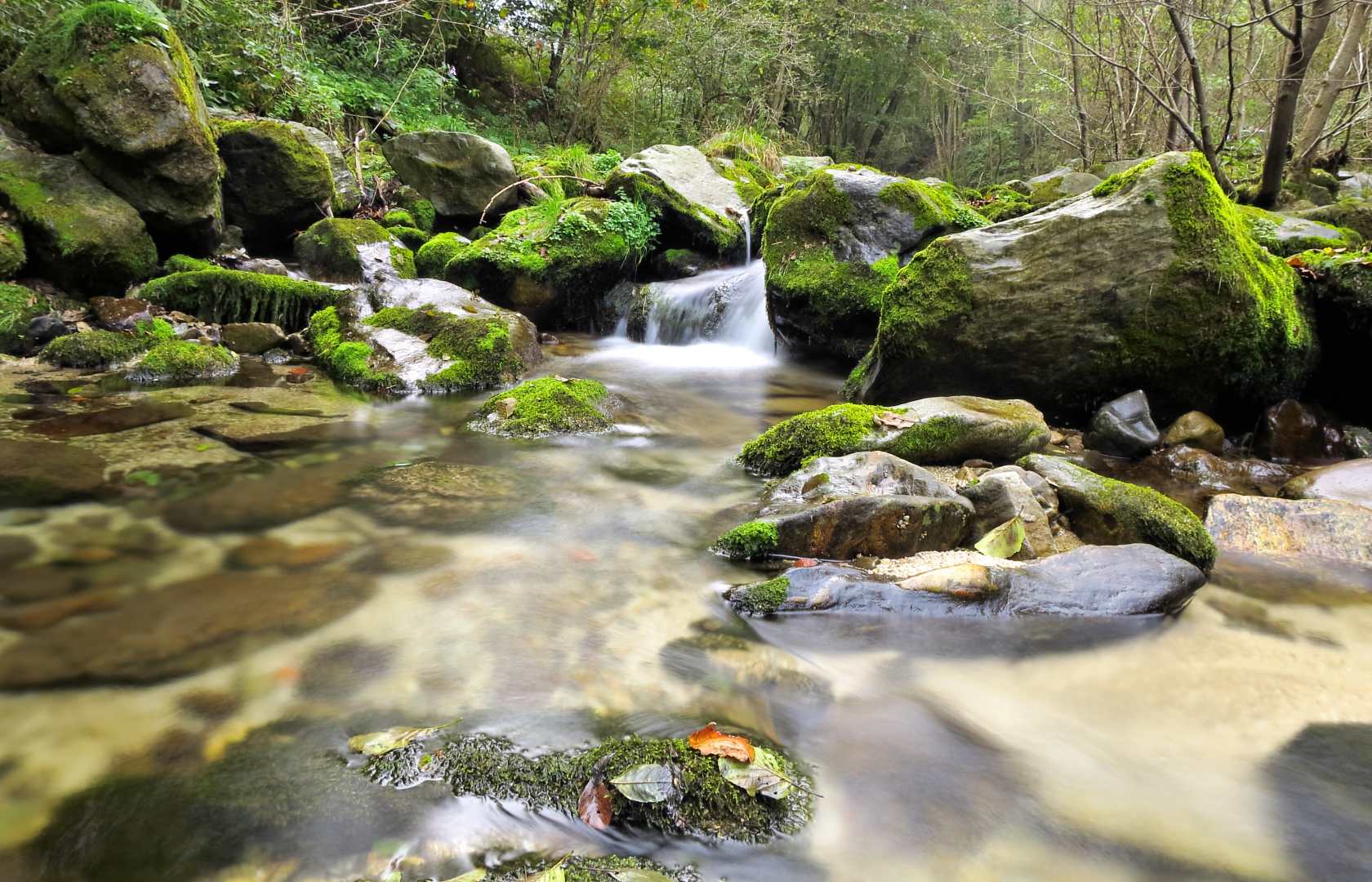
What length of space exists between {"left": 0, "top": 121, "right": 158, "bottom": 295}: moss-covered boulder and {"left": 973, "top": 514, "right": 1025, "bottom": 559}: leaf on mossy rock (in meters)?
8.21

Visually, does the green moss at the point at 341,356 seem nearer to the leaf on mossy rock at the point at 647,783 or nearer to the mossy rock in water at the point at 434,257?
the mossy rock in water at the point at 434,257

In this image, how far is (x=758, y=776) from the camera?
1.94m

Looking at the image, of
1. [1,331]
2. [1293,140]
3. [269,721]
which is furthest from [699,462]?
[1293,140]

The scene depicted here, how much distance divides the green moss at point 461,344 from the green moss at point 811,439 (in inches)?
119

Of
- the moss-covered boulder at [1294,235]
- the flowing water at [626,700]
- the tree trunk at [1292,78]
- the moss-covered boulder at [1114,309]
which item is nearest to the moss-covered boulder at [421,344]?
the flowing water at [626,700]

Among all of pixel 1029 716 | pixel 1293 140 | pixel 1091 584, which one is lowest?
pixel 1029 716

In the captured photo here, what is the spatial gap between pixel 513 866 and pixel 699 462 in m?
3.46

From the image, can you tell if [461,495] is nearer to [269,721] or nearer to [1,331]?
[269,721]

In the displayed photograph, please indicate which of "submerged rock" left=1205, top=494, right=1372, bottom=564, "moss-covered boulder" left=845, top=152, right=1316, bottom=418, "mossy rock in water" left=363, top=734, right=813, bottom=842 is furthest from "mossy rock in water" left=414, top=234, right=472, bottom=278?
"submerged rock" left=1205, top=494, right=1372, bottom=564

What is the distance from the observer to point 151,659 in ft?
7.79

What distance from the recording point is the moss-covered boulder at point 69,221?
22.0 feet

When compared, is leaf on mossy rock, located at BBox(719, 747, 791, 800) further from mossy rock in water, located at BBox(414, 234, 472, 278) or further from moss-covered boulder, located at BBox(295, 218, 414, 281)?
mossy rock in water, located at BBox(414, 234, 472, 278)

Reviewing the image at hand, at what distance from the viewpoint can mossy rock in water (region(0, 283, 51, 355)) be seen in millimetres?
6250

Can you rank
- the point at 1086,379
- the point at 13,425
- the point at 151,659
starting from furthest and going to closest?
the point at 1086,379, the point at 13,425, the point at 151,659
